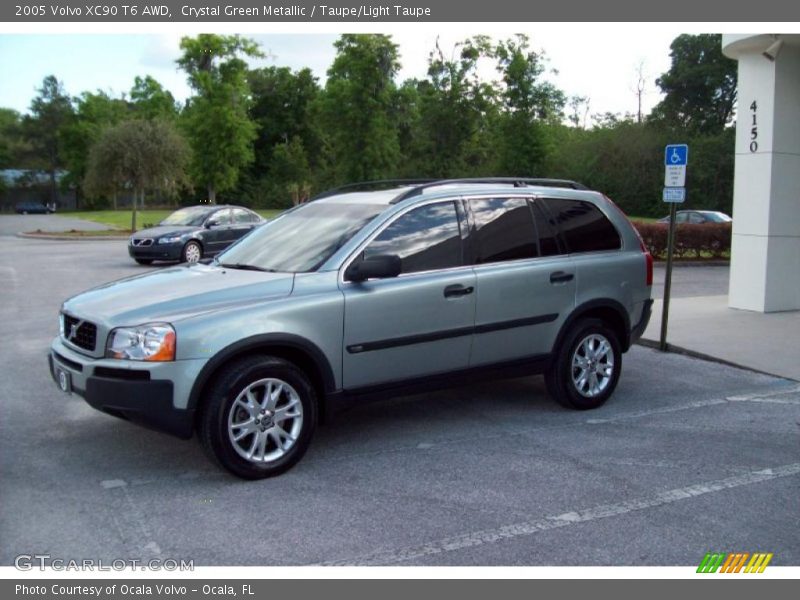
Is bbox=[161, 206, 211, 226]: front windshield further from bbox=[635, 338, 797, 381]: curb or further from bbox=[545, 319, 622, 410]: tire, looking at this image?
bbox=[545, 319, 622, 410]: tire

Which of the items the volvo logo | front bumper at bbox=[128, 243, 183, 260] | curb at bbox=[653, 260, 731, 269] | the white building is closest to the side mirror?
the volvo logo

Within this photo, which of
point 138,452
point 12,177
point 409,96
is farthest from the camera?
point 12,177

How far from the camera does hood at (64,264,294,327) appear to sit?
508 centimetres

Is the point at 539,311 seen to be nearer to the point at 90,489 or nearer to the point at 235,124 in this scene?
the point at 90,489

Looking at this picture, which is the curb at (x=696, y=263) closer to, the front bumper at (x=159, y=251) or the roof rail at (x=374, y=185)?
the front bumper at (x=159, y=251)

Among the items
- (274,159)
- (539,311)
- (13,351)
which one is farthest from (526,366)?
(274,159)

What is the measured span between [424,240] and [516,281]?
838 millimetres

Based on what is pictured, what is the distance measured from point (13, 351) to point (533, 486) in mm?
6431

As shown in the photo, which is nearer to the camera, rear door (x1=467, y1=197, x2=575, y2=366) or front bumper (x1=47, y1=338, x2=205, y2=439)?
front bumper (x1=47, y1=338, x2=205, y2=439)

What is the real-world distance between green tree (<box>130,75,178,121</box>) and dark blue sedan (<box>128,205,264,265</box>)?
6000 cm


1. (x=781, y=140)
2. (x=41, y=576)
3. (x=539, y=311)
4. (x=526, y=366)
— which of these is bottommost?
(x=41, y=576)

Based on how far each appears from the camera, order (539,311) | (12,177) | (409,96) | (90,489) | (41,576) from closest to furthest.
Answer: (41,576)
(90,489)
(539,311)
(409,96)
(12,177)

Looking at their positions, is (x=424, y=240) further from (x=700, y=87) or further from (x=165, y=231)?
(x=700, y=87)

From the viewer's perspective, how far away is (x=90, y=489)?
500 centimetres
